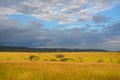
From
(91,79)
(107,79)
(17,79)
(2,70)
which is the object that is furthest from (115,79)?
(2,70)

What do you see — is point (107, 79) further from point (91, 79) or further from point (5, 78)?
point (5, 78)

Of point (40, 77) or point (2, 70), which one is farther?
point (2, 70)

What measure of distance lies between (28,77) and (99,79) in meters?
3.55

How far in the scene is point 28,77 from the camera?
14.3 metres

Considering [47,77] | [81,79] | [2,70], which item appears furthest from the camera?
[2,70]

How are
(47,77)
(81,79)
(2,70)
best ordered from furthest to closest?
(2,70) < (47,77) < (81,79)

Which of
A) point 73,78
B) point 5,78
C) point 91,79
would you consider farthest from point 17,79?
point 91,79

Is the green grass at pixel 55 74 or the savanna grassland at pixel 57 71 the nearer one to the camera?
the green grass at pixel 55 74

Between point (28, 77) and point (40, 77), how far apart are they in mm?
602

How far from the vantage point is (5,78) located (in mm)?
13867

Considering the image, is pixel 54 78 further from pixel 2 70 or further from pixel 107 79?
pixel 2 70

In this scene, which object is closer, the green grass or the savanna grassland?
the green grass

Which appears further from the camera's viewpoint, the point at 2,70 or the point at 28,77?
the point at 2,70

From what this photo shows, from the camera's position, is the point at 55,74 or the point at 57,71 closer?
the point at 55,74
